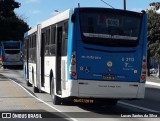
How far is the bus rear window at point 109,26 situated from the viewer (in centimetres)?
1472

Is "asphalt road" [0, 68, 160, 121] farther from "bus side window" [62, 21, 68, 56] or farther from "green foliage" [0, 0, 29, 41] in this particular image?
"green foliage" [0, 0, 29, 41]

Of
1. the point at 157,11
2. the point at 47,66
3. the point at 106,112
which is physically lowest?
the point at 106,112

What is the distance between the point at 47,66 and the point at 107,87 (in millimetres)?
4462

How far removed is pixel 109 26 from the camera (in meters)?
14.8

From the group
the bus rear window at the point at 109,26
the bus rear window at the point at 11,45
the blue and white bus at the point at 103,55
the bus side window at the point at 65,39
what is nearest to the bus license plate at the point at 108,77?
the blue and white bus at the point at 103,55

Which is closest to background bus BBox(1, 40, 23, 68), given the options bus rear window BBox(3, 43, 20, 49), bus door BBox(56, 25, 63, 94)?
bus rear window BBox(3, 43, 20, 49)

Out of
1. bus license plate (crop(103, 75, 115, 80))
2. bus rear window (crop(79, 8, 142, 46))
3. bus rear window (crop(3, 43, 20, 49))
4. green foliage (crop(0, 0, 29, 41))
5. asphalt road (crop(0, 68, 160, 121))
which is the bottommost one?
asphalt road (crop(0, 68, 160, 121))

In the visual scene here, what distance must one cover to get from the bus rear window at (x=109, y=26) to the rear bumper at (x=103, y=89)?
1271 millimetres

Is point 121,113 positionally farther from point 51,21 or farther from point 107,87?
point 51,21

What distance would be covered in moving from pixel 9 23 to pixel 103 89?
71.6m

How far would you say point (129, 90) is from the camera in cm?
1468

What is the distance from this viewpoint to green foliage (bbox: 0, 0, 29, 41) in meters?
84.3

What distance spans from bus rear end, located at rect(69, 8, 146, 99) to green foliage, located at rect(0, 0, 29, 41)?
229 ft

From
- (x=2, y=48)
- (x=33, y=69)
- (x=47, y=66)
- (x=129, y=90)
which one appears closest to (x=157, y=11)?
(x=2, y=48)
